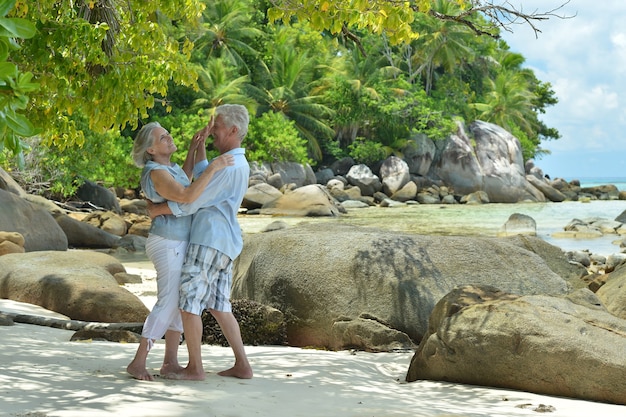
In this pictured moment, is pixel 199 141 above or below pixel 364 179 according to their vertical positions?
below

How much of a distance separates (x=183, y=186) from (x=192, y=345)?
3.29 ft

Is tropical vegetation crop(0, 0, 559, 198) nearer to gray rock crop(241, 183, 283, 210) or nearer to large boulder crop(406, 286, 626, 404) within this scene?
large boulder crop(406, 286, 626, 404)

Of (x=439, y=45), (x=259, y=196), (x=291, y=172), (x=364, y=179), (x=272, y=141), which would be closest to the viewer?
(x=259, y=196)

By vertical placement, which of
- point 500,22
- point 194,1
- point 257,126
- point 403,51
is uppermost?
point 403,51

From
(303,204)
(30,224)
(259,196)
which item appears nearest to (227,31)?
(259,196)

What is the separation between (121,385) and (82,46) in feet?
10.4

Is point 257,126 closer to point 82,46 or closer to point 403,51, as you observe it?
point 403,51

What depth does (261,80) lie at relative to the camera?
47000mm

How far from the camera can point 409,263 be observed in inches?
312

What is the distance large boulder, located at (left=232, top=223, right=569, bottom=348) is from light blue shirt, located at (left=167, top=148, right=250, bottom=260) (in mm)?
2692

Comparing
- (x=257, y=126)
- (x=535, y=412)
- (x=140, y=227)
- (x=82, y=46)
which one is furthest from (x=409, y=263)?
(x=257, y=126)

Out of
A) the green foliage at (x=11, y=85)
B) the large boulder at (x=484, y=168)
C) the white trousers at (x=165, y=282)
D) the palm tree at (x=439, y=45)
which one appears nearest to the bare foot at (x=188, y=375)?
the white trousers at (x=165, y=282)

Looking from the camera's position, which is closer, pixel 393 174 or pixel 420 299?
pixel 420 299

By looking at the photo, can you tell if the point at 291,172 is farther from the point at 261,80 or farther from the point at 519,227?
the point at 519,227
